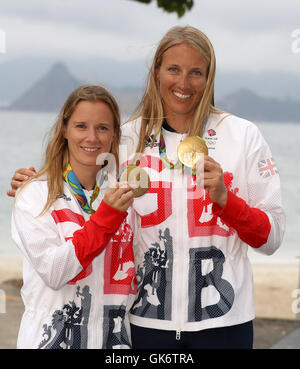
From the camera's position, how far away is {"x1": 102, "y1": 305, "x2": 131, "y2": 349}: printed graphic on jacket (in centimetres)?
276

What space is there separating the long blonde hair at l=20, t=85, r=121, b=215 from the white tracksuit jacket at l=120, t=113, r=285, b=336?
35 cm

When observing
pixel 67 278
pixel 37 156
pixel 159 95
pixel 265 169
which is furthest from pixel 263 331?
pixel 37 156

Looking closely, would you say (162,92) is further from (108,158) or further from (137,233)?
(137,233)

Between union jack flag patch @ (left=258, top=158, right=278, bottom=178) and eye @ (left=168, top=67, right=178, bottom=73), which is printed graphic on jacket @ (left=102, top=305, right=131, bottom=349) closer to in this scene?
union jack flag patch @ (left=258, top=158, right=278, bottom=178)

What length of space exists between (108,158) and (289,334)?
164 inches

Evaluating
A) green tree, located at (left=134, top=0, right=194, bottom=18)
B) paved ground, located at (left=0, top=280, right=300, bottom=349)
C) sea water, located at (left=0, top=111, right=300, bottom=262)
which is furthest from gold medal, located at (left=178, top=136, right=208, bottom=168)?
sea water, located at (left=0, top=111, right=300, bottom=262)

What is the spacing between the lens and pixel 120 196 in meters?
2.62

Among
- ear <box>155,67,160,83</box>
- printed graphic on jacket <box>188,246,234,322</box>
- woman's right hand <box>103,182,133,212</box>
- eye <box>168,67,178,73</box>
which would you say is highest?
ear <box>155,67,160,83</box>

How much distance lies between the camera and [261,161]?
292 cm

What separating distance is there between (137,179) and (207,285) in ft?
2.04

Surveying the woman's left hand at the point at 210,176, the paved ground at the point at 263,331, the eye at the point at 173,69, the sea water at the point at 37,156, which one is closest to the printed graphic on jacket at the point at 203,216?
the woman's left hand at the point at 210,176
